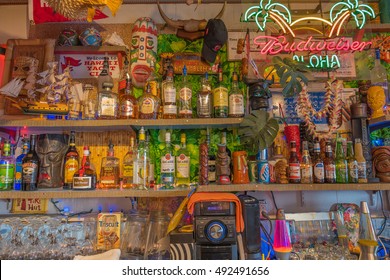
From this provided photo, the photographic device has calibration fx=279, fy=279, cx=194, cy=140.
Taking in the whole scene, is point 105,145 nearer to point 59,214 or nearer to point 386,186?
point 59,214

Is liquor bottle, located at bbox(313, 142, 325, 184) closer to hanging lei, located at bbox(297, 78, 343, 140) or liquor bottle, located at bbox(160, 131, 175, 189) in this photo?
hanging lei, located at bbox(297, 78, 343, 140)

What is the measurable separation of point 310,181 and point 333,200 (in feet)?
1.48

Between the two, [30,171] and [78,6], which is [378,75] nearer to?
[78,6]

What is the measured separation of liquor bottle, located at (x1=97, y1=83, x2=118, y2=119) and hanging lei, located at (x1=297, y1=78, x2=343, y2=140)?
Result: 1360mm

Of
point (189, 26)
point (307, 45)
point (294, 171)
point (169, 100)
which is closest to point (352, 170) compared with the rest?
point (294, 171)

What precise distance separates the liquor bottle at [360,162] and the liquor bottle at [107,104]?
1704mm

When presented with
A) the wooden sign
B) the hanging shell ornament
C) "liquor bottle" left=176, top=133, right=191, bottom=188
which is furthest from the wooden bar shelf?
the hanging shell ornament

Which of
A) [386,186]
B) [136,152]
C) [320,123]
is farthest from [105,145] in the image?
[386,186]

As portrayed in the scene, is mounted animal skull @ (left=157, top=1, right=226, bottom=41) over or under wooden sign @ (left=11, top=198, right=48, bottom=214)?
over

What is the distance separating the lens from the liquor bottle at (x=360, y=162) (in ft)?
6.11

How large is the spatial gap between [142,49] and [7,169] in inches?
48.6

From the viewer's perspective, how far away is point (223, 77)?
87.0 inches

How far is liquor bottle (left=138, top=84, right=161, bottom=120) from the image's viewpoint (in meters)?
1.94

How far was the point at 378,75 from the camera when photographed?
7.02 ft
